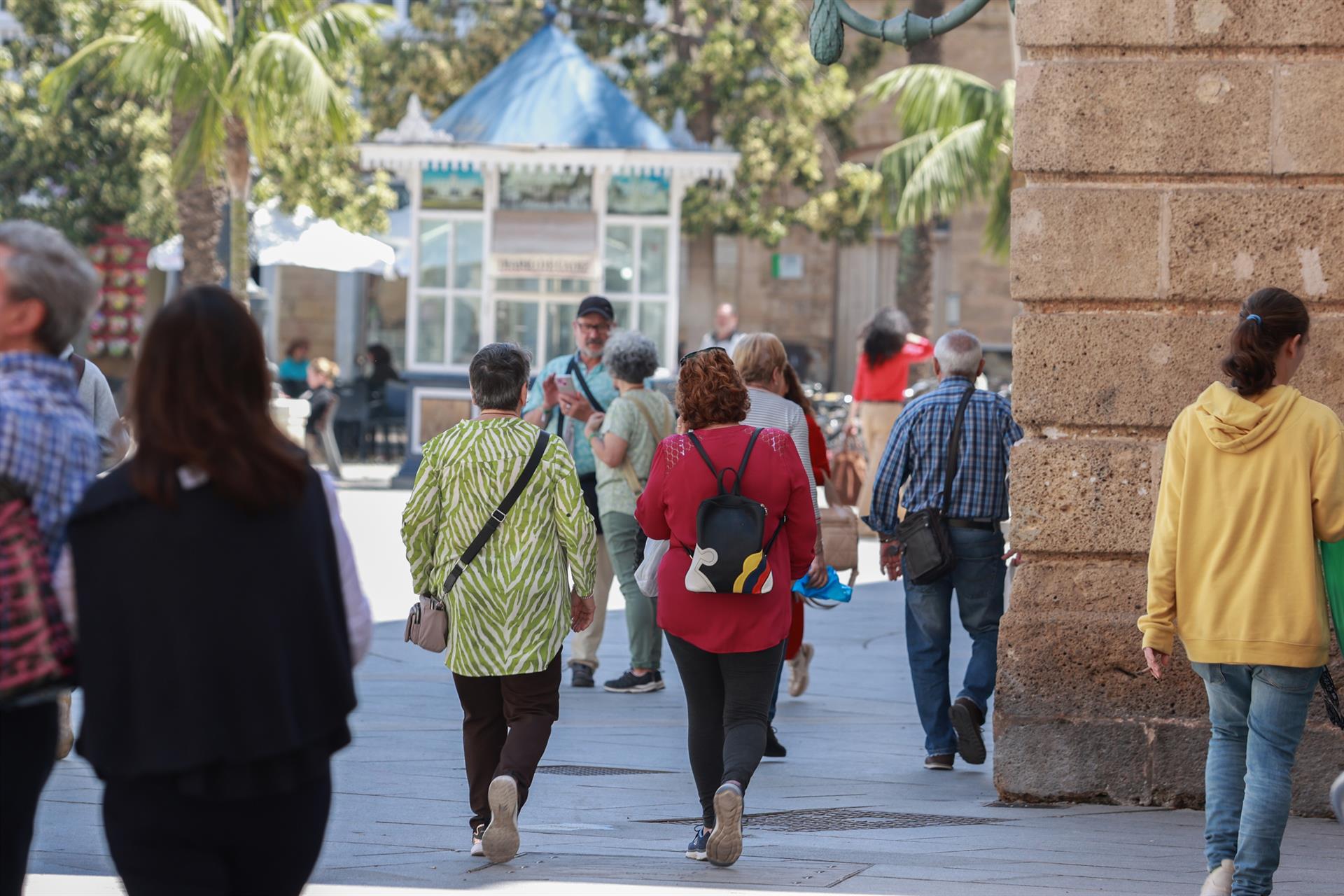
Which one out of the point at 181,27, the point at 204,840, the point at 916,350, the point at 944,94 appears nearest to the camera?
the point at 204,840

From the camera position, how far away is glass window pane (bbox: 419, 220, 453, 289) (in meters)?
21.0

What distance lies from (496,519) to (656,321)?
15176 millimetres

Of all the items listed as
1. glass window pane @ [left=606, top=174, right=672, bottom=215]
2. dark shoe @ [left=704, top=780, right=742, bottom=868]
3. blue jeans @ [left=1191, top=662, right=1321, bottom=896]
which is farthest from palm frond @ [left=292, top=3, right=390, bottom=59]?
blue jeans @ [left=1191, top=662, right=1321, bottom=896]

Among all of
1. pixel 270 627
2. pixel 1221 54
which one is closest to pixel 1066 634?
pixel 1221 54

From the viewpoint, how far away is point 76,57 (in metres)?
19.5

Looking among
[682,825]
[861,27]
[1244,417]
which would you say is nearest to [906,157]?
[861,27]

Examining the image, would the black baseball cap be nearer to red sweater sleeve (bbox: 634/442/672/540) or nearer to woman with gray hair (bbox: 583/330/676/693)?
woman with gray hair (bbox: 583/330/676/693)

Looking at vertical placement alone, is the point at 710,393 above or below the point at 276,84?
below

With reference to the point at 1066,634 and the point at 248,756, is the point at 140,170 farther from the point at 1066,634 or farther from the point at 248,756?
the point at 248,756

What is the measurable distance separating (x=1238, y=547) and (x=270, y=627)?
2.76 meters

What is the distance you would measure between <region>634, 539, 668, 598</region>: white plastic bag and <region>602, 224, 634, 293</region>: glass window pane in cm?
1451

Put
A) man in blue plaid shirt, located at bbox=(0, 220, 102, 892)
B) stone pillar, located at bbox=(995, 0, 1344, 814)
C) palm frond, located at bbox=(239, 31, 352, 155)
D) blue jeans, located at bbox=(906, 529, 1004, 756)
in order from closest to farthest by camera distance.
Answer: man in blue plaid shirt, located at bbox=(0, 220, 102, 892), stone pillar, located at bbox=(995, 0, 1344, 814), blue jeans, located at bbox=(906, 529, 1004, 756), palm frond, located at bbox=(239, 31, 352, 155)

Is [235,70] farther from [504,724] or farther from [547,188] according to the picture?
[504,724]

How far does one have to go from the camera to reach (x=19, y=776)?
3.34 metres
